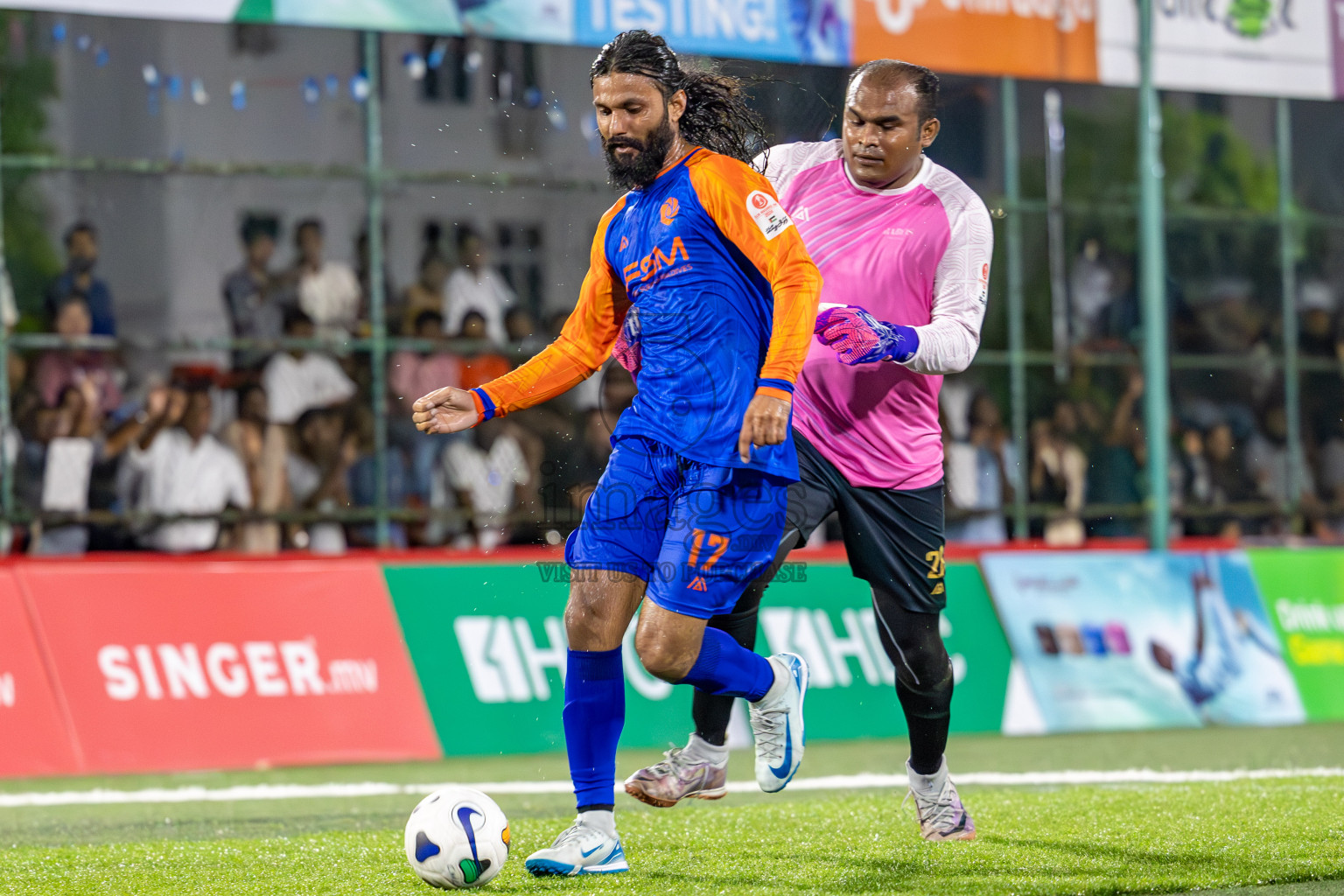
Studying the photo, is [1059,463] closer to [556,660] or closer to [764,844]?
[556,660]

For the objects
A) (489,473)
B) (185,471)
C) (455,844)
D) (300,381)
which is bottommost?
(455,844)

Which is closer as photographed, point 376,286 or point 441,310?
point 376,286

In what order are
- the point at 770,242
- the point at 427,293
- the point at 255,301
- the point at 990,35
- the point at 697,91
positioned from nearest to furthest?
the point at 770,242 < the point at 697,91 < the point at 990,35 < the point at 255,301 < the point at 427,293

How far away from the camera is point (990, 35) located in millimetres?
11000

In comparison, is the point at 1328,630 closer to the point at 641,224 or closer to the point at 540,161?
the point at 641,224

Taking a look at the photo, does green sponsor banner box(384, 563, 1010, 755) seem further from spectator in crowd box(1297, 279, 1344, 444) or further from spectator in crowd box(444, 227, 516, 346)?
spectator in crowd box(1297, 279, 1344, 444)

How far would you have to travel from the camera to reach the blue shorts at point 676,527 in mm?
4723

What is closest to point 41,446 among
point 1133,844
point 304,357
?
point 304,357

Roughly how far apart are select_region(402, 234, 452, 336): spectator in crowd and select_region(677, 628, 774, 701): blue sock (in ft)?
22.2

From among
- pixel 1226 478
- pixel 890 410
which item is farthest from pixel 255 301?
pixel 1226 478

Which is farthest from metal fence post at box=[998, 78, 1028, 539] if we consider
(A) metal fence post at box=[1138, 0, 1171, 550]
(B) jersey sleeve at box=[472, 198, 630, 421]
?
(B) jersey sleeve at box=[472, 198, 630, 421]

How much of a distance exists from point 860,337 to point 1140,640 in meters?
5.80

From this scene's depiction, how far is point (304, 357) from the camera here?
11.7 meters

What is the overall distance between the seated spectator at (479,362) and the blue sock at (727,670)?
6.09 metres
